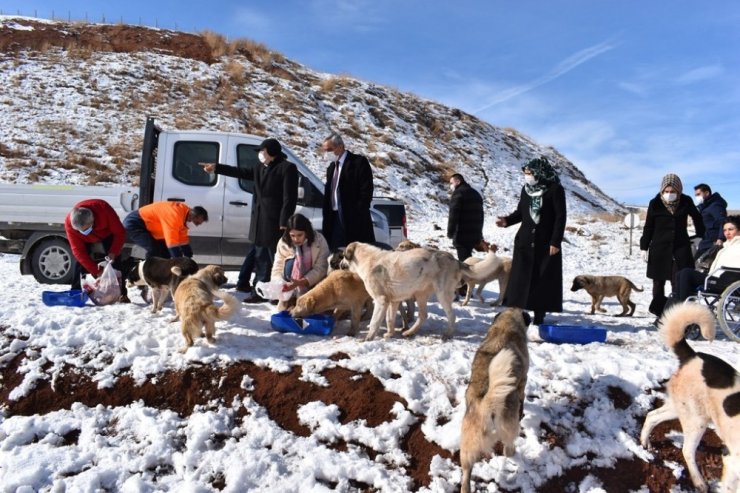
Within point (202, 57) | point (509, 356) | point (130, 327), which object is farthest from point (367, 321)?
point (202, 57)

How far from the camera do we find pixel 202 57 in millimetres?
29188

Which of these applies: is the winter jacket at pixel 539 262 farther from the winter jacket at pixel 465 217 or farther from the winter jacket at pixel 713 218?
the winter jacket at pixel 713 218

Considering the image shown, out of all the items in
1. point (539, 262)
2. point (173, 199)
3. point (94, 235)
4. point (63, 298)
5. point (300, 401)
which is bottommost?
point (300, 401)

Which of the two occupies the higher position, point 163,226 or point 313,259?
point 163,226

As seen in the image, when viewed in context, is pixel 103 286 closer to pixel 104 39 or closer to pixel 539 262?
pixel 539 262

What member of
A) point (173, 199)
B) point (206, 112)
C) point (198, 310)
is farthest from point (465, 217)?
point (206, 112)

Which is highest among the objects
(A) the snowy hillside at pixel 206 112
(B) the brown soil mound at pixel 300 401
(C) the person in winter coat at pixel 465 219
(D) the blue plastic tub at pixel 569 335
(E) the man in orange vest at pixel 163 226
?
(A) the snowy hillside at pixel 206 112

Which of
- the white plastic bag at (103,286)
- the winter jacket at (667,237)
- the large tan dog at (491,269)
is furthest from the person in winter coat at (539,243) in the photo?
the white plastic bag at (103,286)

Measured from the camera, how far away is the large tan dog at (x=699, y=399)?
3.06 metres

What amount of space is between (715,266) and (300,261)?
17.2 feet

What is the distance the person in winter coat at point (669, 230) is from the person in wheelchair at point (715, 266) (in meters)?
0.14

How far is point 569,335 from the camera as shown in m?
5.29

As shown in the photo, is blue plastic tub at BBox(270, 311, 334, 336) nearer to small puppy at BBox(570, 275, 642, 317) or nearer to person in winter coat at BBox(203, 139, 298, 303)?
person in winter coat at BBox(203, 139, 298, 303)

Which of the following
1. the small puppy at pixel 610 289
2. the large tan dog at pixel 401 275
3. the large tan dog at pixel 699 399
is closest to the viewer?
the large tan dog at pixel 699 399
